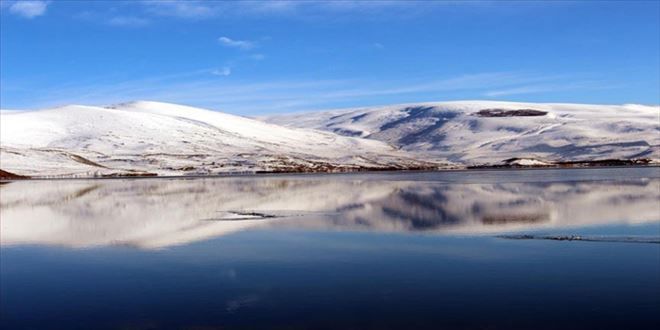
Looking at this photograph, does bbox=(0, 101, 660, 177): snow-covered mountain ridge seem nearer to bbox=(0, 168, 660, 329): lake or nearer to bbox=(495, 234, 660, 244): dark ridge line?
bbox=(0, 168, 660, 329): lake

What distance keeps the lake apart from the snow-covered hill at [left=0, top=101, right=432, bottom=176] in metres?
73.1

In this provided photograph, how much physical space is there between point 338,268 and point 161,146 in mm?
117489

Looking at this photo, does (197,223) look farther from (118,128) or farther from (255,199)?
(118,128)

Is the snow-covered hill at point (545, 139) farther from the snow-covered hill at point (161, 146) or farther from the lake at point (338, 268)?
the lake at point (338, 268)

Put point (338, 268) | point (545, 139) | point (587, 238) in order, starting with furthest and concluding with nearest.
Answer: point (545, 139) < point (587, 238) < point (338, 268)

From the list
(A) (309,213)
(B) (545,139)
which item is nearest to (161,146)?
(B) (545,139)

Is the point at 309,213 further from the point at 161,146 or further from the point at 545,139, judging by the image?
the point at 545,139

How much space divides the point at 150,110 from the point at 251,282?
174568 millimetres

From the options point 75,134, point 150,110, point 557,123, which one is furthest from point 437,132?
point 75,134

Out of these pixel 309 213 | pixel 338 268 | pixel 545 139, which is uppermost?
pixel 545 139

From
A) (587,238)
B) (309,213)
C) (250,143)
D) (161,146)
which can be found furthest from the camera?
(250,143)

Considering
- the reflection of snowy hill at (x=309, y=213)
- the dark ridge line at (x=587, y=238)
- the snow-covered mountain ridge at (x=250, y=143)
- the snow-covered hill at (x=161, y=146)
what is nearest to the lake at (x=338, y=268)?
the dark ridge line at (x=587, y=238)

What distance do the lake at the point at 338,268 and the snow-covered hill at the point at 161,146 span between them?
73117 millimetres

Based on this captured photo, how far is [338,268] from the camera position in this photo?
1959 cm
